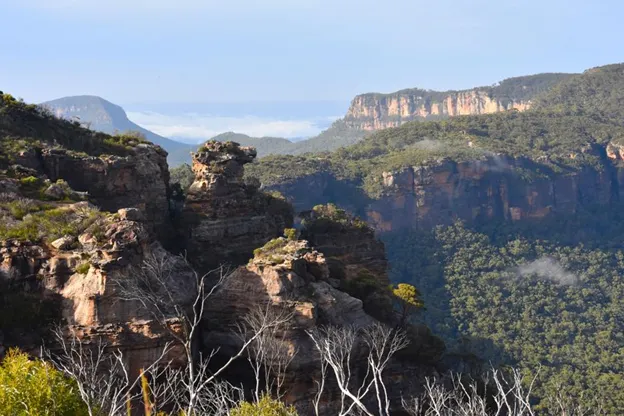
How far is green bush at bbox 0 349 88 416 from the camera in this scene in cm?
1131

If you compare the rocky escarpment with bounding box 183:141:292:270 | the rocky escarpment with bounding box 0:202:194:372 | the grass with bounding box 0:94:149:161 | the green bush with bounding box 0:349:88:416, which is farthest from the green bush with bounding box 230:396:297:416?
the grass with bounding box 0:94:149:161

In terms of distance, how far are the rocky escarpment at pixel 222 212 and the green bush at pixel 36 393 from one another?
1491 centimetres

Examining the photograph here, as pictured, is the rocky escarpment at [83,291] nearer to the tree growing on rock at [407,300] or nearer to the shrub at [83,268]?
the shrub at [83,268]

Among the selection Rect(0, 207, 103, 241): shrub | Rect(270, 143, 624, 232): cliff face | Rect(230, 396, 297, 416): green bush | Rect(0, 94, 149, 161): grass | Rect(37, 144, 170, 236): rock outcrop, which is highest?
Rect(0, 94, 149, 161): grass

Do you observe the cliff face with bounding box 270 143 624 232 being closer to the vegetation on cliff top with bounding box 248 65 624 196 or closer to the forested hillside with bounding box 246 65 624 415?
the forested hillside with bounding box 246 65 624 415

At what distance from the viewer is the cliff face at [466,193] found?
301 ft

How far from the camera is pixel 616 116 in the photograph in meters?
138

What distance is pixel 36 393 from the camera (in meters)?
11.5

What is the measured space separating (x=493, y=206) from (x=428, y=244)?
18040 millimetres

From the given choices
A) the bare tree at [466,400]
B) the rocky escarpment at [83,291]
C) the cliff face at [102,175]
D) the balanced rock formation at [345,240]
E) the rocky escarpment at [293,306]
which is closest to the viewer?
the bare tree at [466,400]

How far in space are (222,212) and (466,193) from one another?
75.4 metres

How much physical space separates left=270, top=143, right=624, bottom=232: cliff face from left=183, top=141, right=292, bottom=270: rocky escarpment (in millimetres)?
54392

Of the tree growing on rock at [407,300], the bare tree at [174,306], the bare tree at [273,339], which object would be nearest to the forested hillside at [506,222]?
the tree growing on rock at [407,300]

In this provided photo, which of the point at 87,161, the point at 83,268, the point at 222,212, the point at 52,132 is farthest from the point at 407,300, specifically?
the point at 52,132
